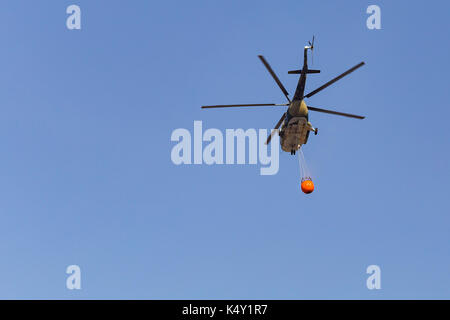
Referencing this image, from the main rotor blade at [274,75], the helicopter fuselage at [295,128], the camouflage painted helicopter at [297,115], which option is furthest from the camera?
the helicopter fuselage at [295,128]

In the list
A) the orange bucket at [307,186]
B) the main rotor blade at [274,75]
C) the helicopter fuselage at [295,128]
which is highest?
the main rotor blade at [274,75]

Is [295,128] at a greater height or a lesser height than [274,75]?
lesser

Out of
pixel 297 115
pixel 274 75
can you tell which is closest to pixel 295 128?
pixel 297 115

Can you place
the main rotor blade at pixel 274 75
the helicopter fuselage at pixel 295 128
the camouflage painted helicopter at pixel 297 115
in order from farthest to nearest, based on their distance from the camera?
the helicopter fuselage at pixel 295 128, the camouflage painted helicopter at pixel 297 115, the main rotor blade at pixel 274 75

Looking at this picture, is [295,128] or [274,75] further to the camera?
[295,128]

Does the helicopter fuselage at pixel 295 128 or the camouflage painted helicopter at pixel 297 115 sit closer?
the camouflage painted helicopter at pixel 297 115

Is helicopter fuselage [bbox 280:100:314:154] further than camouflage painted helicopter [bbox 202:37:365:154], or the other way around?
helicopter fuselage [bbox 280:100:314:154]

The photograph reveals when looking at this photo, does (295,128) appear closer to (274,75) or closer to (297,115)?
(297,115)

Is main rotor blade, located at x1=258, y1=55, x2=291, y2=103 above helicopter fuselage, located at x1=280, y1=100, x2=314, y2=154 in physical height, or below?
above

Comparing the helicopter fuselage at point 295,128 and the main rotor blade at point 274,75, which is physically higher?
the main rotor blade at point 274,75

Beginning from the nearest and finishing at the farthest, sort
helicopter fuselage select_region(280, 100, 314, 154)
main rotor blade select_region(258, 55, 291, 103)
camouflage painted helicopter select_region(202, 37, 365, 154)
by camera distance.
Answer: main rotor blade select_region(258, 55, 291, 103) → camouflage painted helicopter select_region(202, 37, 365, 154) → helicopter fuselage select_region(280, 100, 314, 154)
